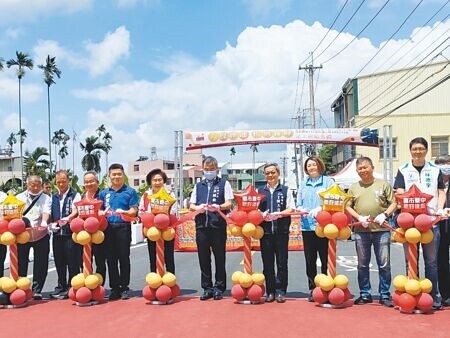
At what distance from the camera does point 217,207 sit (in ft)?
18.1

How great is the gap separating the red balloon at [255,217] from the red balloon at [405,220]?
1.43 m

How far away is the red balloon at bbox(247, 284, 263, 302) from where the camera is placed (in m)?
5.38

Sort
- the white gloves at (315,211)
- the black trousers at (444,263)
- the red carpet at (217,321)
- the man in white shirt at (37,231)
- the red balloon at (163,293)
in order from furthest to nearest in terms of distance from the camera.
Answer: the man in white shirt at (37,231)
the red balloon at (163,293)
the white gloves at (315,211)
the black trousers at (444,263)
the red carpet at (217,321)

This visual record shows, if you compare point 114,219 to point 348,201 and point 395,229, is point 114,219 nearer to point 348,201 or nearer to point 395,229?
point 348,201

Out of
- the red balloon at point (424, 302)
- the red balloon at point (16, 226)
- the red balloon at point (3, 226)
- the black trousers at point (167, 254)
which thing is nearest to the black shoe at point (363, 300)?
the red balloon at point (424, 302)

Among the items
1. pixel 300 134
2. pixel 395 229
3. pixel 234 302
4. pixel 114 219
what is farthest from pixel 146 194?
pixel 300 134

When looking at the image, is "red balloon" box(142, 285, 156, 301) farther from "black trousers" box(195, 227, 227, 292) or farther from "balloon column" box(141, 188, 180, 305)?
"black trousers" box(195, 227, 227, 292)

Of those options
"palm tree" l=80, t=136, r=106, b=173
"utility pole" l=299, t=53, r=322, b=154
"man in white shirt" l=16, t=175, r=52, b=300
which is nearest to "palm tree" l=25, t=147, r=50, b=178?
"palm tree" l=80, t=136, r=106, b=173

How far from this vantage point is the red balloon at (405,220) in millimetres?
4867

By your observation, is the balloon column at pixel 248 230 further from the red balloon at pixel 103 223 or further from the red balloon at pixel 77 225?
the red balloon at pixel 77 225

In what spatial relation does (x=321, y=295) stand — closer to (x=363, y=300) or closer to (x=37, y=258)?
(x=363, y=300)

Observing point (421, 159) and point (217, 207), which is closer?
point (421, 159)

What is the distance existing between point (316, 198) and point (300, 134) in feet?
25.9

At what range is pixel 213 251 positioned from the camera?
227 inches
